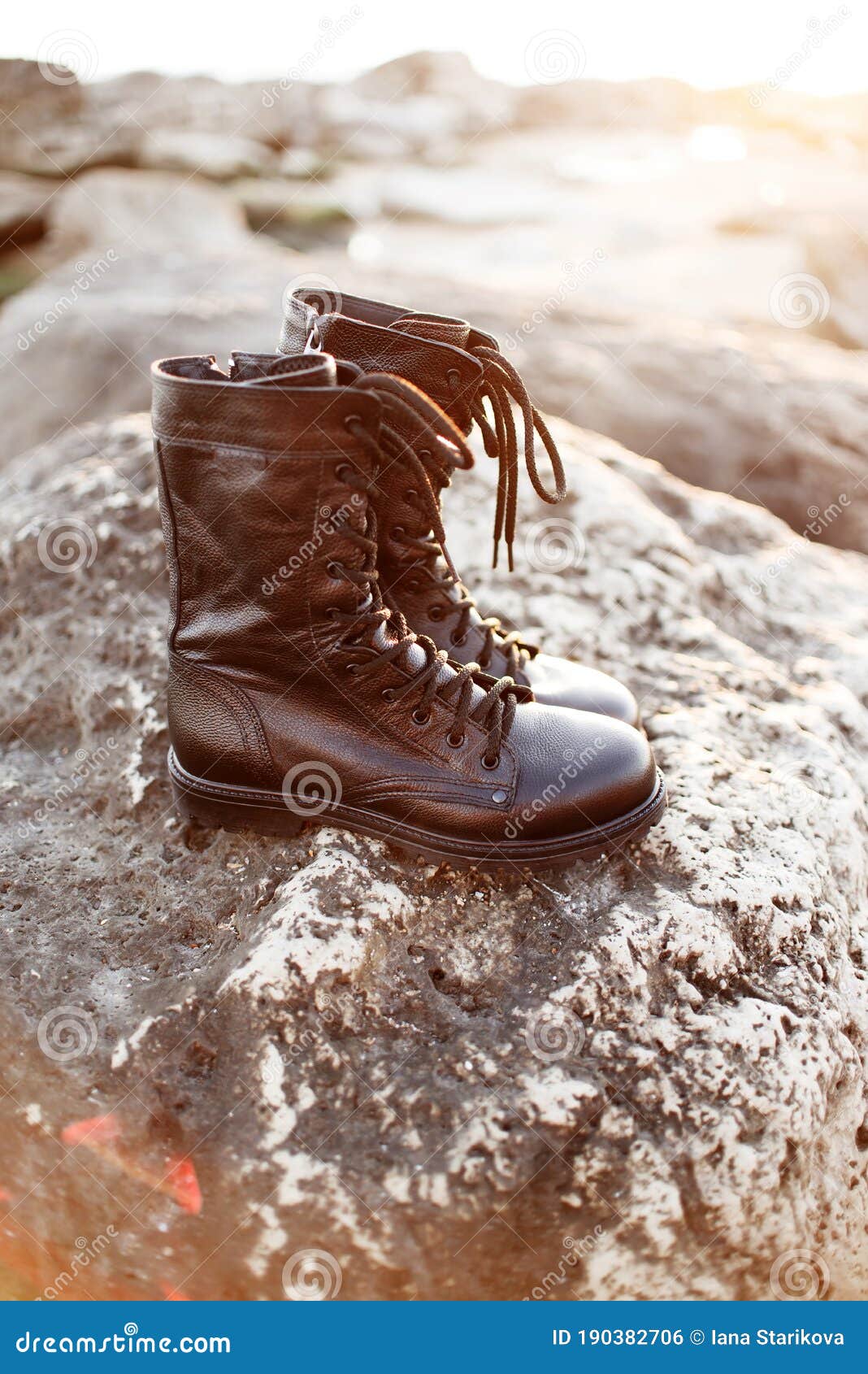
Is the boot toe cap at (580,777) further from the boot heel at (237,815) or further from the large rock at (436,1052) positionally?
the boot heel at (237,815)

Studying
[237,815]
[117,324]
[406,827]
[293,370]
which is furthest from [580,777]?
[117,324]

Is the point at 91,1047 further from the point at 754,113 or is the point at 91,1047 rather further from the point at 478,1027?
the point at 754,113

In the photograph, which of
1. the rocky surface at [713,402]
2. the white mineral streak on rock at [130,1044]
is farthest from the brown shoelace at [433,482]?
the rocky surface at [713,402]

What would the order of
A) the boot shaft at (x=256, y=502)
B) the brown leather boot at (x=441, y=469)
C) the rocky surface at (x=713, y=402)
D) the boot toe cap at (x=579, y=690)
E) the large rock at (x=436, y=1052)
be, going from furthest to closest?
the rocky surface at (x=713, y=402), the boot toe cap at (x=579, y=690), the brown leather boot at (x=441, y=469), the boot shaft at (x=256, y=502), the large rock at (x=436, y=1052)

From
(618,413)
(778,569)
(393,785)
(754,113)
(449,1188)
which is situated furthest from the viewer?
(754,113)

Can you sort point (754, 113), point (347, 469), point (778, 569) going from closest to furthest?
point (347, 469) → point (778, 569) → point (754, 113)

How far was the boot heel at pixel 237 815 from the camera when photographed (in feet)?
6.39

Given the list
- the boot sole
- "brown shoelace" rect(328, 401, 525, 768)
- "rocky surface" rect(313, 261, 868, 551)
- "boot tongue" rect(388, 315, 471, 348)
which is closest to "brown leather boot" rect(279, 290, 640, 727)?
"boot tongue" rect(388, 315, 471, 348)

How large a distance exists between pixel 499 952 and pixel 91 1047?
75cm

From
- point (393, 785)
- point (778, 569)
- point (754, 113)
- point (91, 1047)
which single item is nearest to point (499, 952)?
point (393, 785)

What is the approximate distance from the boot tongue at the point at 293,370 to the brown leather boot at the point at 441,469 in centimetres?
18

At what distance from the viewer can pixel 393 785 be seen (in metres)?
1.87

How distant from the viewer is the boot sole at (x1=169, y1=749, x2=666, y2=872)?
1.89 meters

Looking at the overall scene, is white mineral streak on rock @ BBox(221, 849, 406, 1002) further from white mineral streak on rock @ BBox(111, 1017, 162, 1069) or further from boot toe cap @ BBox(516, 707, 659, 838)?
boot toe cap @ BBox(516, 707, 659, 838)
